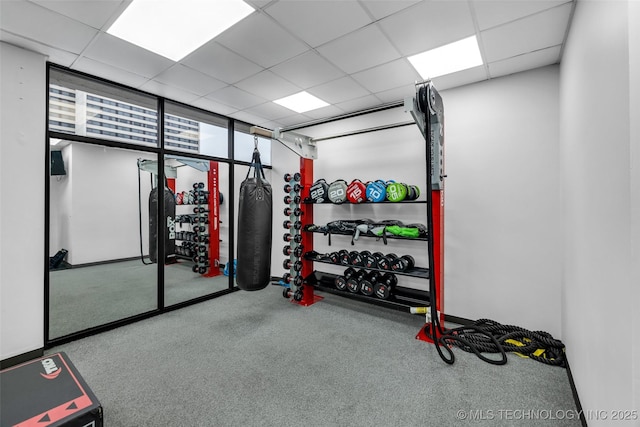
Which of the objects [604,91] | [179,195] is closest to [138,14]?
[604,91]

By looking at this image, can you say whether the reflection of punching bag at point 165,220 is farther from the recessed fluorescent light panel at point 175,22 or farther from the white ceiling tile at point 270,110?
the recessed fluorescent light panel at point 175,22

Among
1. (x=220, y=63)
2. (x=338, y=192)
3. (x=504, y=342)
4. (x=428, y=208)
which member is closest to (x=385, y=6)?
(x=428, y=208)

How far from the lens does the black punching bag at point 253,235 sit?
287 cm

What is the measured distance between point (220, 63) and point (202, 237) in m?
3.48

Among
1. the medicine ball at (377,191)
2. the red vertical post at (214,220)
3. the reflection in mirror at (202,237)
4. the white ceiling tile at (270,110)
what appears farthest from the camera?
the red vertical post at (214,220)

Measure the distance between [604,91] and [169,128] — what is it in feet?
14.4

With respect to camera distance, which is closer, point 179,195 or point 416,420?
point 416,420

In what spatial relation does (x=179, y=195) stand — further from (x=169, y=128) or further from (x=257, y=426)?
(x=257, y=426)

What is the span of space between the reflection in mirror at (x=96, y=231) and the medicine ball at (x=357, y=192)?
324 cm

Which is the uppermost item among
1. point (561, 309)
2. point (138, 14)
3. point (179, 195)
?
point (138, 14)

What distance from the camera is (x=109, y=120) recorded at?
3525 millimetres

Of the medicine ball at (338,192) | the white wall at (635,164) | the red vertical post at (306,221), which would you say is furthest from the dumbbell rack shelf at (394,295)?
the white wall at (635,164)

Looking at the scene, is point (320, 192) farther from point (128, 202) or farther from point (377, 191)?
point (128, 202)

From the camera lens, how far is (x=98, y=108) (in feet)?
11.3
